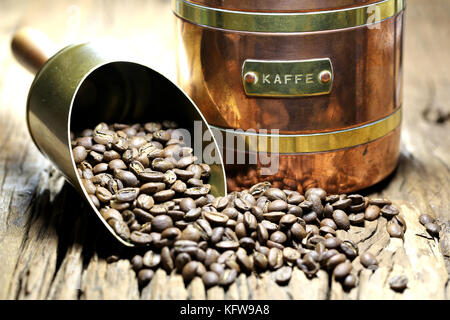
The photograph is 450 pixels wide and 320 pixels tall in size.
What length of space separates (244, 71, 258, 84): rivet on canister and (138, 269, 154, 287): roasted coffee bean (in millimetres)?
532

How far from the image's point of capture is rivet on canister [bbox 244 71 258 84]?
1.63 meters

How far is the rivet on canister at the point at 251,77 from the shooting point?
163cm

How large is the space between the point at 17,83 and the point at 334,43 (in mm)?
1527

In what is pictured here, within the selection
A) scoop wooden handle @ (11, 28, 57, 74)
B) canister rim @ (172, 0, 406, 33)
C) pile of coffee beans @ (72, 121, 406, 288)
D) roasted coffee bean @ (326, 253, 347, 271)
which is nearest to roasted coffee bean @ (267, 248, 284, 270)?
pile of coffee beans @ (72, 121, 406, 288)

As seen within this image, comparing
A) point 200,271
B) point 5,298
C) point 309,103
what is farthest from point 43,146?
point 309,103

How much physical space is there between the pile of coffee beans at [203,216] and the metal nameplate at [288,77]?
0.25 meters

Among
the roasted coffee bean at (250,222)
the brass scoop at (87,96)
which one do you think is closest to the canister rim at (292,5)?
the brass scoop at (87,96)

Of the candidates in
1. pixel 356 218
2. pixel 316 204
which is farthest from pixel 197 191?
pixel 356 218

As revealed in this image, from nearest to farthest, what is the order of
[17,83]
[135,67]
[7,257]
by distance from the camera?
1. [7,257]
2. [135,67]
3. [17,83]

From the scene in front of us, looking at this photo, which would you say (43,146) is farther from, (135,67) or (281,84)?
(281,84)

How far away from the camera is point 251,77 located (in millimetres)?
1631

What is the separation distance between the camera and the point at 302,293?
1407 mm

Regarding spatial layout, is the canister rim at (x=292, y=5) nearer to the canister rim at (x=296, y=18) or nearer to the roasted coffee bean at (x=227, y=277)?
the canister rim at (x=296, y=18)

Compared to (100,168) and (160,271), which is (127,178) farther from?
(160,271)
